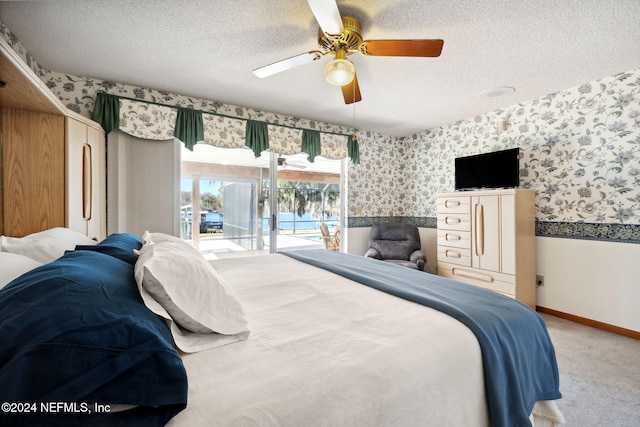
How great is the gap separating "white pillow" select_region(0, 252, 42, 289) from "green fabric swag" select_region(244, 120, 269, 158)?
277 centimetres

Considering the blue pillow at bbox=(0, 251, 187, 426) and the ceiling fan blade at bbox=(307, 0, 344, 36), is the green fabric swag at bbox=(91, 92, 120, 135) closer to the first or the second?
the ceiling fan blade at bbox=(307, 0, 344, 36)

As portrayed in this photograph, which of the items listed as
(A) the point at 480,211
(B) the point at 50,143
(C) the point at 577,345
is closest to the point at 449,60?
(A) the point at 480,211

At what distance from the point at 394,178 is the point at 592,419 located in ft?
12.9

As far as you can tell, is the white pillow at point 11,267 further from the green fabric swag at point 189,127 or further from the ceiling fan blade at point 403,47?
the green fabric swag at point 189,127

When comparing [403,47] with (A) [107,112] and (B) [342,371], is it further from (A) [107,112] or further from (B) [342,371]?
(A) [107,112]

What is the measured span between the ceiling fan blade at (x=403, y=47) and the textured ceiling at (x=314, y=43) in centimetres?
21

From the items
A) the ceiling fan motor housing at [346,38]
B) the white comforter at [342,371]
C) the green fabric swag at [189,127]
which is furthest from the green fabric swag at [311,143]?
the white comforter at [342,371]

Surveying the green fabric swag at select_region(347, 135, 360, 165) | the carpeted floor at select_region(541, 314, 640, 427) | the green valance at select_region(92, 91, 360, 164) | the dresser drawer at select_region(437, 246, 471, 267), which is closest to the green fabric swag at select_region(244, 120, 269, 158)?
the green valance at select_region(92, 91, 360, 164)

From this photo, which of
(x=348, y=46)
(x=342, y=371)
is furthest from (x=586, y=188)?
(x=342, y=371)

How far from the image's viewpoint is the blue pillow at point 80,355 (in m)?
0.54

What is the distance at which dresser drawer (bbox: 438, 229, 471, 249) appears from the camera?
3.61 metres

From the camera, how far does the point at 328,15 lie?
1617mm

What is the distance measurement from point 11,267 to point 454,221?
13.1 feet

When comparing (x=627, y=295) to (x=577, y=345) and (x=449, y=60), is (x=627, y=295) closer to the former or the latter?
(x=577, y=345)
